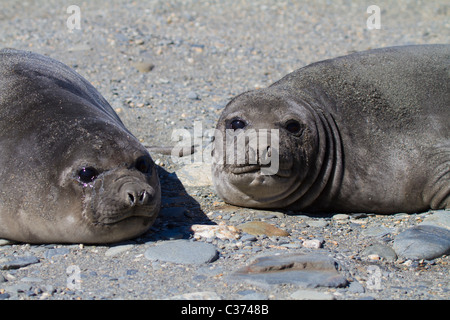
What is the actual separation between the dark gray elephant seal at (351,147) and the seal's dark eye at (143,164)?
25.4 inches

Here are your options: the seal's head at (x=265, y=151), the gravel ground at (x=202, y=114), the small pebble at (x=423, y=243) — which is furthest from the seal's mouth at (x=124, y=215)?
the small pebble at (x=423, y=243)

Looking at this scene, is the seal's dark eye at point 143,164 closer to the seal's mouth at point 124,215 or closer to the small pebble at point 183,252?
the seal's mouth at point 124,215

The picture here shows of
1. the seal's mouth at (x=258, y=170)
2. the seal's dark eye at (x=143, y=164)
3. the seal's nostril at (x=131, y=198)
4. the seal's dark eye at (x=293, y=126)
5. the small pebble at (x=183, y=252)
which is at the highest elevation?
the seal's dark eye at (x=293, y=126)

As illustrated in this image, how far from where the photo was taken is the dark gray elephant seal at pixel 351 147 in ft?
14.6

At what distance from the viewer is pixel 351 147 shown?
4.61 m

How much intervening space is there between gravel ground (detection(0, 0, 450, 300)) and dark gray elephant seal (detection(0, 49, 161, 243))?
0.13 meters

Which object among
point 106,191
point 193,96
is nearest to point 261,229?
point 106,191

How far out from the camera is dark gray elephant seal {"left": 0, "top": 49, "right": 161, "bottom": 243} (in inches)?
A: 143

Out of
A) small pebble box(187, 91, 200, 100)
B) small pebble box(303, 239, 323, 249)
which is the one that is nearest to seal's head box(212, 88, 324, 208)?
small pebble box(303, 239, 323, 249)

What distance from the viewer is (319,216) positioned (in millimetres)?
4543

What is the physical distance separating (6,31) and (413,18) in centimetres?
665

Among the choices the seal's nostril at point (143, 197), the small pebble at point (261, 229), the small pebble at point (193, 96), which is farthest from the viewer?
the small pebble at point (193, 96)

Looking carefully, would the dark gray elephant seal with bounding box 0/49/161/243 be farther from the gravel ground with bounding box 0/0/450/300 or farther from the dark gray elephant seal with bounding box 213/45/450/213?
the dark gray elephant seal with bounding box 213/45/450/213
